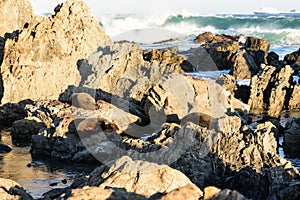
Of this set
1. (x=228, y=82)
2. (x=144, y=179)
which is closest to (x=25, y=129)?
(x=228, y=82)

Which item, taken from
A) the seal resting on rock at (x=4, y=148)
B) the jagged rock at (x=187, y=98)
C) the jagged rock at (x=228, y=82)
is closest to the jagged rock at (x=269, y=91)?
the jagged rock at (x=228, y=82)

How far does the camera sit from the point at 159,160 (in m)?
15.8

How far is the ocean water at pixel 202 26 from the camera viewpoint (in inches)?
2960

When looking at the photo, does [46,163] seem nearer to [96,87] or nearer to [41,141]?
[41,141]

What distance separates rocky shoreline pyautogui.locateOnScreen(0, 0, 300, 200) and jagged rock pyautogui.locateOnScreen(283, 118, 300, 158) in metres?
0.03

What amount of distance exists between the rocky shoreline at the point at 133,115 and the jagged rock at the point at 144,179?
19 millimetres

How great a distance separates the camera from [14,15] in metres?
33.5

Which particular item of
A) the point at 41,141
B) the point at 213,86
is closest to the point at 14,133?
the point at 41,141

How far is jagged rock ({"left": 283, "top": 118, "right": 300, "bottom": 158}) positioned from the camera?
2036 centimetres

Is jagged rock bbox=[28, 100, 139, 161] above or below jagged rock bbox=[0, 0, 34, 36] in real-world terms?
below

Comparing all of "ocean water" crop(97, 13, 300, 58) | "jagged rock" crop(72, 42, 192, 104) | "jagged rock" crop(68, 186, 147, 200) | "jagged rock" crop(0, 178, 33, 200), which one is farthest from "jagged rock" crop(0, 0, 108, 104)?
"ocean water" crop(97, 13, 300, 58)

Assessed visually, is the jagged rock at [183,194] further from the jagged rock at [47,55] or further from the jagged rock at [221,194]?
the jagged rock at [47,55]

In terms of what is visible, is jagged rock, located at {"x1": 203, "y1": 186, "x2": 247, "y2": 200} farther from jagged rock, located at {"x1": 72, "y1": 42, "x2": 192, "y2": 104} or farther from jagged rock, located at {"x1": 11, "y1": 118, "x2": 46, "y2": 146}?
jagged rock, located at {"x1": 72, "y1": 42, "x2": 192, "y2": 104}

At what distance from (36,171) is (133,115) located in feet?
19.5
